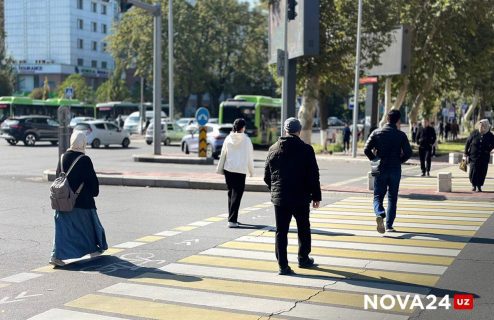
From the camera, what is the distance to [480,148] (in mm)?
15203

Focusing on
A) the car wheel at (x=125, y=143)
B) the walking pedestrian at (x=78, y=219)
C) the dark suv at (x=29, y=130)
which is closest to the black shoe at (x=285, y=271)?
the walking pedestrian at (x=78, y=219)

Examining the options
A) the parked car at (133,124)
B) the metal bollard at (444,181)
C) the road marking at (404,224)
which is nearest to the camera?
the road marking at (404,224)

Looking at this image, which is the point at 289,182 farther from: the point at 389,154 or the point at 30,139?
the point at 30,139

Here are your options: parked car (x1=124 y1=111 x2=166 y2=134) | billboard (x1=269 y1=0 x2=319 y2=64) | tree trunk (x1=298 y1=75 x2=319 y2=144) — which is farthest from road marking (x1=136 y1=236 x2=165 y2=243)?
parked car (x1=124 y1=111 x2=166 y2=134)

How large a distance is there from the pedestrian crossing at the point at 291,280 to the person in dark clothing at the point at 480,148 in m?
4.78

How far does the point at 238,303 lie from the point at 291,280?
1.10 metres

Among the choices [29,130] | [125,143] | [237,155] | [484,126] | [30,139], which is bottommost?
[125,143]

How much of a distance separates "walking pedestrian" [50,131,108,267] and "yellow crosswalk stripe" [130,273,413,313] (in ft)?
3.56

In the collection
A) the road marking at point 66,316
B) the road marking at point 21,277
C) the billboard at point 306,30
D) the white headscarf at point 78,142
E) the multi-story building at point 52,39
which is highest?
the multi-story building at point 52,39

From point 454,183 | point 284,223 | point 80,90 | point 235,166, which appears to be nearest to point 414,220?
point 235,166

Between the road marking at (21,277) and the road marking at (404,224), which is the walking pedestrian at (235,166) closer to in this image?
the road marking at (404,224)

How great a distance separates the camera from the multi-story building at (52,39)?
86.8m

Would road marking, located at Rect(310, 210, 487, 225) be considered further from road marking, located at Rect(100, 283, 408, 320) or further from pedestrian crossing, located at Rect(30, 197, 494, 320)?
road marking, located at Rect(100, 283, 408, 320)

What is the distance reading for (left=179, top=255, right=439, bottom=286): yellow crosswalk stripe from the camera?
7344mm
